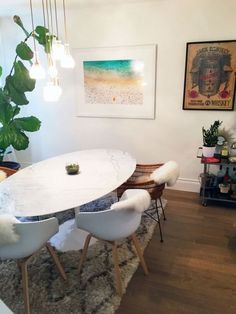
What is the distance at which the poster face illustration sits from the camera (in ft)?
9.88

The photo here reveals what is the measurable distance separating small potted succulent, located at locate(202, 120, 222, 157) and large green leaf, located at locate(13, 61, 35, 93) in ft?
6.97

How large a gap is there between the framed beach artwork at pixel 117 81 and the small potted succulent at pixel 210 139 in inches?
30.4

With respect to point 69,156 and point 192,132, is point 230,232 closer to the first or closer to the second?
point 192,132

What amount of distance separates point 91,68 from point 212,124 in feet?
5.79

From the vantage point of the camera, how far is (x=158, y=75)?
335 centimetres

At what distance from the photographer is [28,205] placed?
1.78 metres

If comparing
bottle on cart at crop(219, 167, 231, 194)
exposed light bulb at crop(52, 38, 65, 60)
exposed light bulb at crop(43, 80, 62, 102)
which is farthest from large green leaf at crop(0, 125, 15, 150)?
bottle on cart at crop(219, 167, 231, 194)

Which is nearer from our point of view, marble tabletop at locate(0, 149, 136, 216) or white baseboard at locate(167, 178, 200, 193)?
marble tabletop at locate(0, 149, 136, 216)

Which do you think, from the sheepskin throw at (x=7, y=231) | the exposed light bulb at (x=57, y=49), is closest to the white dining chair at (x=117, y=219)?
the sheepskin throw at (x=7, y=231)

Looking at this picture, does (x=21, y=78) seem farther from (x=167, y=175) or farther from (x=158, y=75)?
(x=167, y=175)

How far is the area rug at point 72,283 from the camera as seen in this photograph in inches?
70.9

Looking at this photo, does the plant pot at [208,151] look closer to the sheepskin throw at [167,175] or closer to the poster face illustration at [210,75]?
the poster face illustration at [210,75]

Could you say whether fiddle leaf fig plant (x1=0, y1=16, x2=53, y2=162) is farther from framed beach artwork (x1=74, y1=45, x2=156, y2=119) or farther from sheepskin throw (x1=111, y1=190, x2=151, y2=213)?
sheepskin throw (x1=111, y1=190, x2=151, y2=213)

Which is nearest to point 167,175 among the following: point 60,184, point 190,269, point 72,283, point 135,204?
point 135,204
